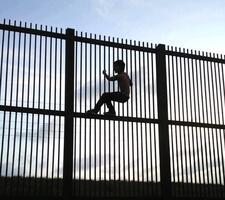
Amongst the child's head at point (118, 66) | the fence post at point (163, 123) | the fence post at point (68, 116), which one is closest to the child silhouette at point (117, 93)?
the child's head at point (118, 66)

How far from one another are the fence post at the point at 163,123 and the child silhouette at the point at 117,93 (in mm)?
775

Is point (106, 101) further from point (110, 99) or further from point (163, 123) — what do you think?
point (163, 123)

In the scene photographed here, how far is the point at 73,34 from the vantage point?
9.98 metres

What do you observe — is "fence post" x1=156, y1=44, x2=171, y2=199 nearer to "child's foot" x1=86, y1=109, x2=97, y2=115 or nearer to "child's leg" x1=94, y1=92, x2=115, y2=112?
"child's leg" x1=94, y1=92, x2=115, y2=112

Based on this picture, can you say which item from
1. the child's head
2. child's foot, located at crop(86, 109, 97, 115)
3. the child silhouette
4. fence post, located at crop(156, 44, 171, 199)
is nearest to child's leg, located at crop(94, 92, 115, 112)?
the child silhouette

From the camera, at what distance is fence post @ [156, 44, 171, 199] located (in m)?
9.97

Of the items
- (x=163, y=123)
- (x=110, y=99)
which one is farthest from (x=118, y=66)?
(x=163, y=123)

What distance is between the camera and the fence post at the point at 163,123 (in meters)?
9.97

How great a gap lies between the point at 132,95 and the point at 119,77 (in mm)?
489

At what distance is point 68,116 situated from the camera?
9.39 metres

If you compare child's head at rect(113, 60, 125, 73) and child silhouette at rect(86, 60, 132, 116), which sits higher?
child's head at rect(113, 60, 125, 73)

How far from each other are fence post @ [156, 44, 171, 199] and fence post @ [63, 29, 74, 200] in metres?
2.03

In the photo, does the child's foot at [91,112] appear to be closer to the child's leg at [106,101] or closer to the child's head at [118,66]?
the child's leg at [106,101]

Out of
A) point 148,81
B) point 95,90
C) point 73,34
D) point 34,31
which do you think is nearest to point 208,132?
point 148,81
